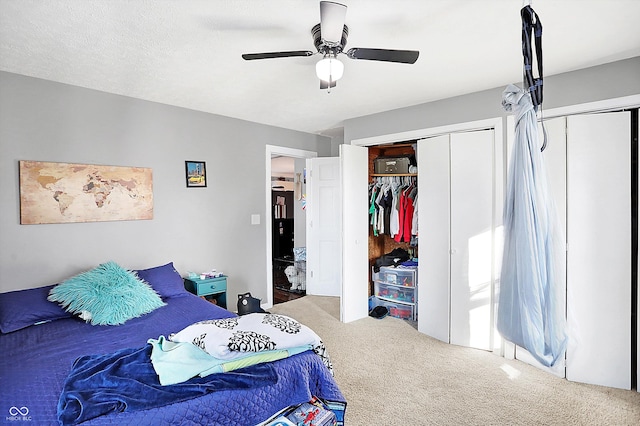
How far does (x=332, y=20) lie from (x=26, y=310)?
9.16ft

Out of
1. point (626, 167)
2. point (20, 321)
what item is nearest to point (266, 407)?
point (20, 321)

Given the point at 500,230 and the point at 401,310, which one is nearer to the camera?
the point at 500,230

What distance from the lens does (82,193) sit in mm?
2959

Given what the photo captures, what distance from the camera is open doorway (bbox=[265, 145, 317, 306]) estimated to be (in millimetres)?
4488

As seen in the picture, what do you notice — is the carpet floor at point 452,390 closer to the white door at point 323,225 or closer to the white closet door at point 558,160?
the white closet door at point 558,160

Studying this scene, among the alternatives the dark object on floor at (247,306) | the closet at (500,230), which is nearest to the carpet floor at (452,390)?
the closet at (500,230)

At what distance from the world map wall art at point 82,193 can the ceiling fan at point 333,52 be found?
2034 millimetres

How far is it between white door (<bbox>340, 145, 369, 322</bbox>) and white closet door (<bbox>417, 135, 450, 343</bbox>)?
0.70 meters

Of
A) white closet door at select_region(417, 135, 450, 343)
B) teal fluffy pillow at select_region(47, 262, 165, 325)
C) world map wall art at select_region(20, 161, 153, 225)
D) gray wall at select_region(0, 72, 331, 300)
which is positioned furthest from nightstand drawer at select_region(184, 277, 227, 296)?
white closet door at select_region(417, 135, 450, 343)

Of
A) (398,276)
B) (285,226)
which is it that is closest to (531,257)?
(398,276)

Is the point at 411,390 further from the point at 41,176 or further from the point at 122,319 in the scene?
the point at 41,176

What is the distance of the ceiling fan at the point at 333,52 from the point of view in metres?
1.61

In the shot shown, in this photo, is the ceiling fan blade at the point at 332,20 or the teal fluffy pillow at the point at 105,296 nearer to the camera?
the ceiling fan blade at the point at 332,20

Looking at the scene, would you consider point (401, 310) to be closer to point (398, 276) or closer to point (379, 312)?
point (379, 312)
